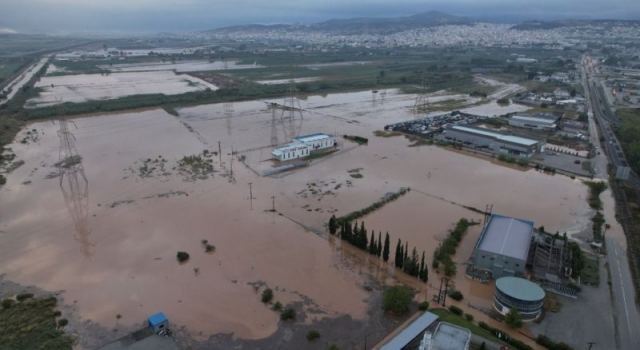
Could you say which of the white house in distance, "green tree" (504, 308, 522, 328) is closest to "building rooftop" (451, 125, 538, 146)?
the white house in distance

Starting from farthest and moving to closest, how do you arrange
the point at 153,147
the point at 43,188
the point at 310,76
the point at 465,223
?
the point at 310,76 < the point at 153,147 < the point at 43,188 < the point at 465,223

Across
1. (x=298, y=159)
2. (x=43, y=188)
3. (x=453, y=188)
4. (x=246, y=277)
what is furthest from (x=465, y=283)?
(x=43, y=188)

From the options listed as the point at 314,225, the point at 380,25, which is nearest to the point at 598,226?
the point at 314,225

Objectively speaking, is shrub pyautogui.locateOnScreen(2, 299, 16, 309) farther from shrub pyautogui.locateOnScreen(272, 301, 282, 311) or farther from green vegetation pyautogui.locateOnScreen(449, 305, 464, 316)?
green vegetation pyautogui.locateOnScreen(449, 305, 464, 316)

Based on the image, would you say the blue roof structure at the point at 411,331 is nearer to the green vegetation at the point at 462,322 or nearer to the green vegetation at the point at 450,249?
the green vegetation at the point at 462,322

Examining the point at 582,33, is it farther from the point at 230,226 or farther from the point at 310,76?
the point at 230,226

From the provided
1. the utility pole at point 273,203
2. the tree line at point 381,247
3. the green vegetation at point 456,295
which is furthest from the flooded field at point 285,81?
the green vegetation at point 456,295

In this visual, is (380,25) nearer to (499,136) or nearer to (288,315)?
(499,136)
